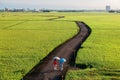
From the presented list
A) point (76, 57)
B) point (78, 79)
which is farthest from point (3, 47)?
point (78, 79)

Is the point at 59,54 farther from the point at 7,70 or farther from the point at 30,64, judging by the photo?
the point at 7,70

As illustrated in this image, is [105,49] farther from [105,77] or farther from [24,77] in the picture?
[24,77]

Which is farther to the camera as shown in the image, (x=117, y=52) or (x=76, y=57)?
(x=117, y=52)

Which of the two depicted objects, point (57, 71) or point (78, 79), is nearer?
point (78, 79)

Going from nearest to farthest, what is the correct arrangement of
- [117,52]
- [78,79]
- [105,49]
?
[78,79], [117,52], [105,49]

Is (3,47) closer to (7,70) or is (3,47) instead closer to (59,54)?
(59,54)

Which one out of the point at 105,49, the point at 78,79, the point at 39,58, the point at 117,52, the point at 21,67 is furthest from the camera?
the point at 105,49

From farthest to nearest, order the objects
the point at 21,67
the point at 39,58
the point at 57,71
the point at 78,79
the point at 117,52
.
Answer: the point at 117,52 < the point at 39,58 < the point at 21,67 < the point at 57,71 < the point at 78,79

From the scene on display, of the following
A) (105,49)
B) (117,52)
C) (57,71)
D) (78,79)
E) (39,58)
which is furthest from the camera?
(105,49)

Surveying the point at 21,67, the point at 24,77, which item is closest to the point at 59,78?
the point at 24,77
